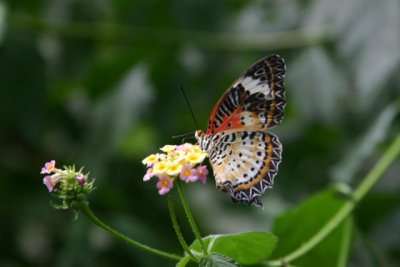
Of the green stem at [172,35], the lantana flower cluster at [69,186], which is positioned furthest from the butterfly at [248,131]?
the green stem at [172,35]

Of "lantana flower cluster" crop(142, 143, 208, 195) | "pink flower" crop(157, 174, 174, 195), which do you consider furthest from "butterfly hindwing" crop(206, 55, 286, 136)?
"pink flower" crop(157, 174, 174, 195)

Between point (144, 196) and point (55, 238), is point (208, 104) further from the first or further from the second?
point (55, 238)

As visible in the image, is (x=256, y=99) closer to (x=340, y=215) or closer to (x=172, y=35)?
(x=340, y=215)

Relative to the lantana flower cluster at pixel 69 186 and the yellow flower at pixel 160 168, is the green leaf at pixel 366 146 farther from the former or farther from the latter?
the lantana flower cluster at pixel 69 186

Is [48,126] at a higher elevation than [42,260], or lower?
higher

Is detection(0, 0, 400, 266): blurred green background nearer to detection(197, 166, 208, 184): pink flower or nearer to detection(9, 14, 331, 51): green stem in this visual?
detection(9, 14, 331, 51): green stem

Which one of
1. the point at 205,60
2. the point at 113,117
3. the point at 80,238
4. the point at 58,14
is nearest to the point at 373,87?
the point at 205,60
